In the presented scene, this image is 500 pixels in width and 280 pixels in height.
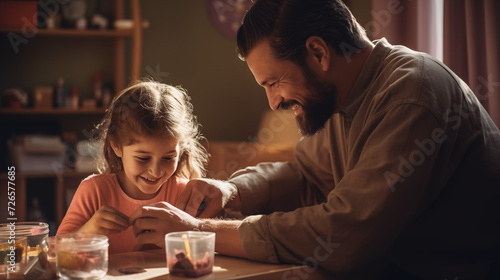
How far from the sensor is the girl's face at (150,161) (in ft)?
4.54

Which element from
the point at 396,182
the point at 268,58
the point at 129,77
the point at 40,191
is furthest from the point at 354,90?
the point at 40,191

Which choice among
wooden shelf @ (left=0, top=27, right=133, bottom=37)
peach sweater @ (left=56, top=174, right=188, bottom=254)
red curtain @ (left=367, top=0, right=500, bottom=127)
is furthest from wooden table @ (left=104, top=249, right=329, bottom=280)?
wooden shelf @ (left=0, top=27, right=133, bottom=37)

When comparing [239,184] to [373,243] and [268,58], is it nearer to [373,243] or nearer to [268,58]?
[268,58]

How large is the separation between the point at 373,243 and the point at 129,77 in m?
3.50

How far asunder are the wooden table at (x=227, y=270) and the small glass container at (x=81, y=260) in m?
0.04

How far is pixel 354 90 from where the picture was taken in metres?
1.39

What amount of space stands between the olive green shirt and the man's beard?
8 cm

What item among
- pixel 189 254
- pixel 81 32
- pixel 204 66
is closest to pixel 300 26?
pixel 189 254

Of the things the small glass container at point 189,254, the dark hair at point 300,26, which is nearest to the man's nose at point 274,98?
the dark hair at point 300,26

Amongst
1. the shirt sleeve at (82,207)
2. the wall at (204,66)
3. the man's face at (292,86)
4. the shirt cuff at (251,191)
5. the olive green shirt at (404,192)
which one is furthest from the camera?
the wall at (204,66)

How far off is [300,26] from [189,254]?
0.71 meters
